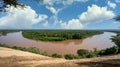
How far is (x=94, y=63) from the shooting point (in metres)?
11.8

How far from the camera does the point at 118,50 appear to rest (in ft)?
79.6

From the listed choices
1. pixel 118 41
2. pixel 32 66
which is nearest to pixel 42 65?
pixel 32 66

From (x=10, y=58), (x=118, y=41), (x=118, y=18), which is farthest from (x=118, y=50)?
(x=10, y=58)

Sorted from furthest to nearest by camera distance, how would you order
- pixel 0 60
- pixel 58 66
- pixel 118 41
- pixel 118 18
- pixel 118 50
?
pixel 118 41 < pixel 118 50 < pixel 118 18 < pixel 0 60 < pixel 58 66

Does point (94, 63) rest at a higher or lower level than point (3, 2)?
lower

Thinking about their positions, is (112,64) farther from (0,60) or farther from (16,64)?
(0,60)

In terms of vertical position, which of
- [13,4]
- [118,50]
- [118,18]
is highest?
[13,4]

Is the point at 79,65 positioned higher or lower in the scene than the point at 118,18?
lower

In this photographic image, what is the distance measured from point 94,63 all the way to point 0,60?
5585 mm

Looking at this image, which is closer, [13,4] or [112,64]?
[112,64]

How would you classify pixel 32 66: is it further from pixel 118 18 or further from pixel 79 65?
pixel 118 18

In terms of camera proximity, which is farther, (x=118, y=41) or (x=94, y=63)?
(x=118, y=41)

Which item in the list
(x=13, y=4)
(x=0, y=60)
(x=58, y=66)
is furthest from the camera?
(x=13, y=4)

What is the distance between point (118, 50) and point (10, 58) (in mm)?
13112
